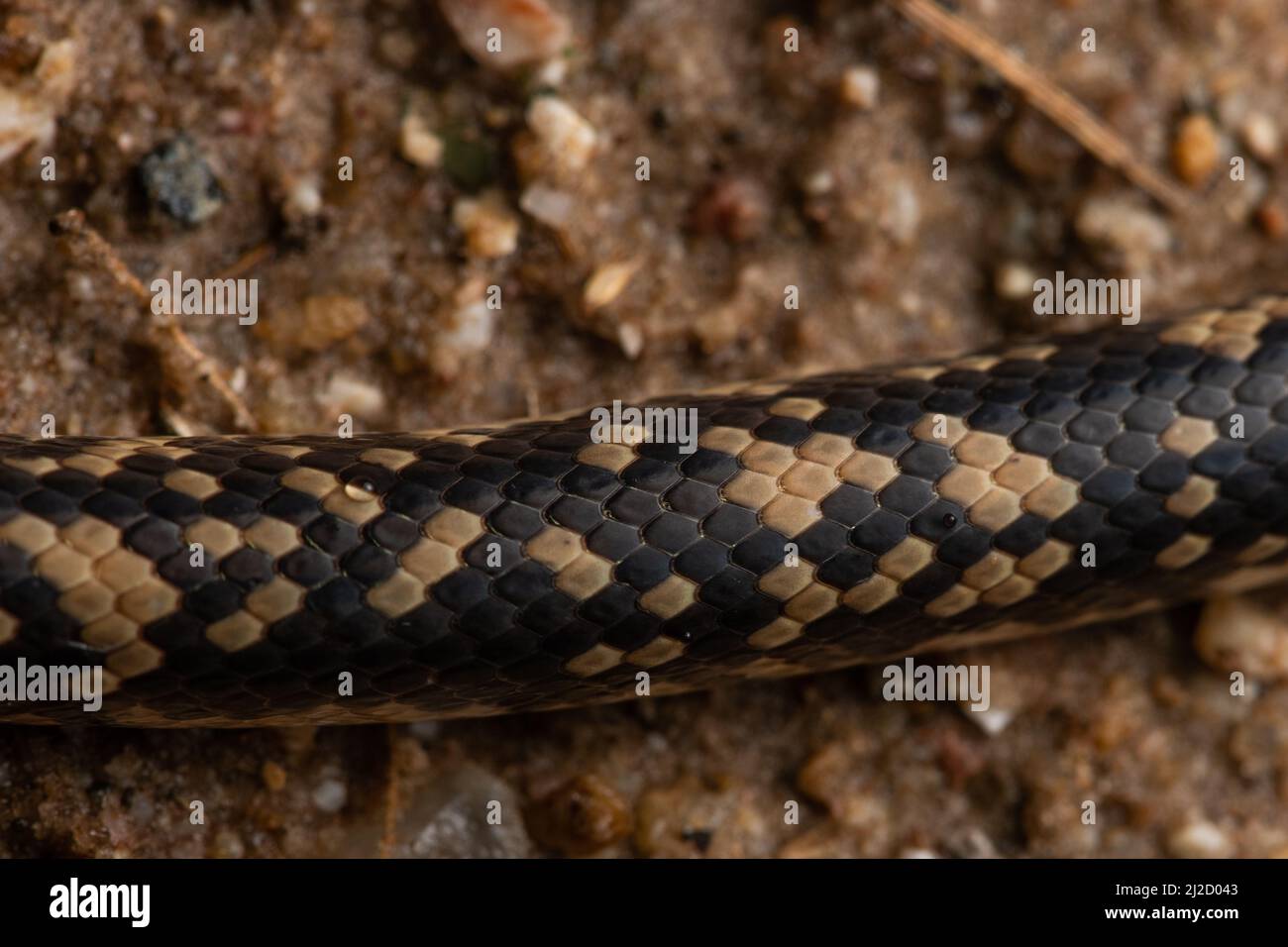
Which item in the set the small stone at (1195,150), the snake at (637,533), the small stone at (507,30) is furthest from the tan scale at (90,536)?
the small stone at (1195,150)

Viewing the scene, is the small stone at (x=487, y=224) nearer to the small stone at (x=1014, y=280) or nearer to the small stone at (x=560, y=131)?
the small stone at (x=560, y=131)

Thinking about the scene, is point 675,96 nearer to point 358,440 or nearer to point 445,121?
point 445,121

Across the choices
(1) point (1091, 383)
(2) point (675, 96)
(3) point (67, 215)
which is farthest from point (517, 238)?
(1) point (1091, 383)

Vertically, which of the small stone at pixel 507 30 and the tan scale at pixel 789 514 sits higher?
the small stone at pixel 507 30

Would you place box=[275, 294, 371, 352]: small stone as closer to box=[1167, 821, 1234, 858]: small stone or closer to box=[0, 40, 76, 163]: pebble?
box=[0, 40, 76, 163]: pebble

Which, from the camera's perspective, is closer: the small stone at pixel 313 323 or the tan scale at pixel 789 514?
the tan scale at pixel 789 514

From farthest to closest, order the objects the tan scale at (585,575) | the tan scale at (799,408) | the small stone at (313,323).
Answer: the small stone at (313,323) < the tan scale at (799,408) < the tan scale at (585,575)

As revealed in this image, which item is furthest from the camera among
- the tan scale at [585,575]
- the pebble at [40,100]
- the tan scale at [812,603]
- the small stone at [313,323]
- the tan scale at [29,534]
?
the small stone at [313,323]
